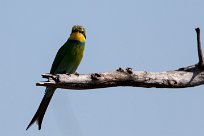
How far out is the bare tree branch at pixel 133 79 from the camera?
3936mm

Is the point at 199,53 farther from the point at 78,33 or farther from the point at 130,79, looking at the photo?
the point at 78,33

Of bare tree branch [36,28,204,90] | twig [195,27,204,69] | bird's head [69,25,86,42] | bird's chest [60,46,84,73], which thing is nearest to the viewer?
bare tree branch [36,28,204,90]

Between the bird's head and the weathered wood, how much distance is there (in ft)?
6.74

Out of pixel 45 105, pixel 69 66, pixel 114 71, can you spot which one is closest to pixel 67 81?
pixel 114 71

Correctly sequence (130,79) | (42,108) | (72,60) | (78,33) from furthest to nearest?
1. (78,33)
2. (72,60)
3. (42,108)
4. (130,79)

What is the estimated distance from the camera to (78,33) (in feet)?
21.0

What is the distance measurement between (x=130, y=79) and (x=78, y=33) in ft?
7.51

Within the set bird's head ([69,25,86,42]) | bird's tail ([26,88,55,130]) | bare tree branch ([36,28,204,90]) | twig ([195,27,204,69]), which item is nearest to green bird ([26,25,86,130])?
bird's head ([69,25,86,42])

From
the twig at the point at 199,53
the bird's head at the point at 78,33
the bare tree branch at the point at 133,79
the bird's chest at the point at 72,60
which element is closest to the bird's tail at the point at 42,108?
the bird's chest at the point at 72,60

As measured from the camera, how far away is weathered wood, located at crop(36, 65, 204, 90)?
3.94 m

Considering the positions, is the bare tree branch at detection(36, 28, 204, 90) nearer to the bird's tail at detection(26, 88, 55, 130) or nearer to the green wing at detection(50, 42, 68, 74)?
the bird's tail at detection(26, 88, 55, 130)

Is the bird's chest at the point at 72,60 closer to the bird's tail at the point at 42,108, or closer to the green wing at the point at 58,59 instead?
the green wing at the point at 58,59

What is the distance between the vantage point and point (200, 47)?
13.8 feet

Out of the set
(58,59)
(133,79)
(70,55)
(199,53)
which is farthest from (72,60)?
(199,53)
